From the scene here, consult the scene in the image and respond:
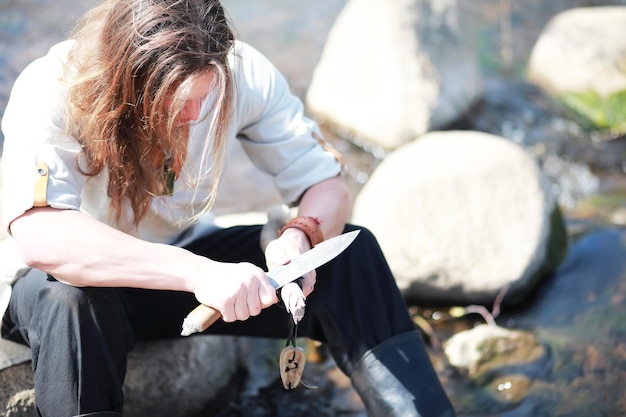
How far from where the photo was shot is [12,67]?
5.29m

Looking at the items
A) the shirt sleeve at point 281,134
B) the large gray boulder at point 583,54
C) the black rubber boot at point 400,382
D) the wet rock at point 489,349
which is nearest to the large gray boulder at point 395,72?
the large gray boulder at point 583,54

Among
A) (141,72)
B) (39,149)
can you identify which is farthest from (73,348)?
(141,72)

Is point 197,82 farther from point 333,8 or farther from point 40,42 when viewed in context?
point 333,8

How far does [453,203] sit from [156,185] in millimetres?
1640

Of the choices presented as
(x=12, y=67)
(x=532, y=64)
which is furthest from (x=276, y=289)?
(x=532, y=64)

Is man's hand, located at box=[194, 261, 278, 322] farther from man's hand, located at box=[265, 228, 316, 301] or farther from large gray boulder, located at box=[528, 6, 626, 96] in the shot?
large gray boulder, located at box=[528, 6, 626, 96]

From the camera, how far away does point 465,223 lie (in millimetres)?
3516

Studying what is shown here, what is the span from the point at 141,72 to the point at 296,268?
601 millimetres

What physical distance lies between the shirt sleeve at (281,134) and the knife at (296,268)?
0.41 metres

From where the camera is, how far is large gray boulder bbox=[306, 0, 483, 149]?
4930mm

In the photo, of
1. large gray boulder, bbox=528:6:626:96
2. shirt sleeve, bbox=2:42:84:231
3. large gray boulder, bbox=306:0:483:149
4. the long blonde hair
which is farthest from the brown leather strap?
large gray boulder, bbox=528:6:626:96

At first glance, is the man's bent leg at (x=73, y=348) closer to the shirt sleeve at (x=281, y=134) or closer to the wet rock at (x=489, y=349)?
the shirt sleeve at (x=281, y=134)

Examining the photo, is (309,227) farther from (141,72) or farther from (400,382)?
(141,72)

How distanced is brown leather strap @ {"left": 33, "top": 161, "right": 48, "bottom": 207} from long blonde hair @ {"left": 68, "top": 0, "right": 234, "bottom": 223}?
125 millimetres
